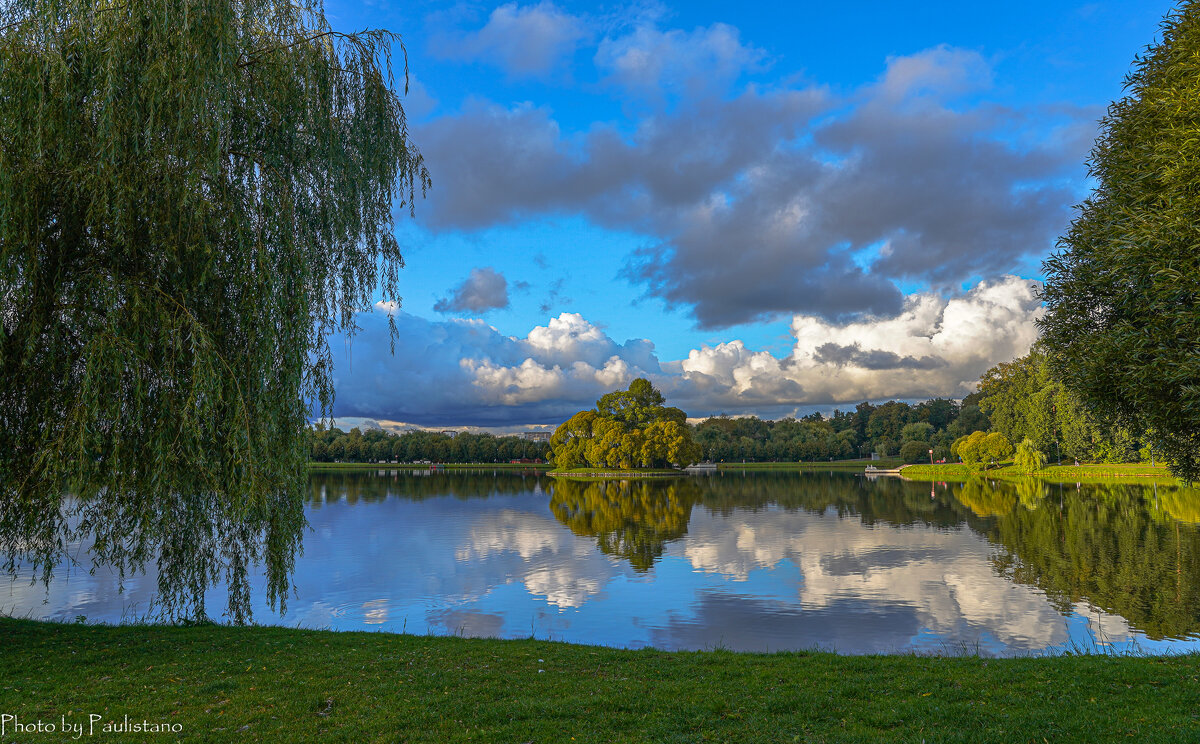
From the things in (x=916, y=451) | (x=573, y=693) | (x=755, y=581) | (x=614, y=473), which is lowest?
(x=614, y=473)

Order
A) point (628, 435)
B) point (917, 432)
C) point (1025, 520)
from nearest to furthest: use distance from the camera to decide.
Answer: point (1025, 520) → point (628, 435) → point (917, 432)

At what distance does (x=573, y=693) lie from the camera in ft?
26.8

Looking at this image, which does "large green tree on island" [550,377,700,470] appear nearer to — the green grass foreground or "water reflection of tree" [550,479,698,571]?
"water reflection of tree" [550,479,698,571]

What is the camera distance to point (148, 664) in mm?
9133

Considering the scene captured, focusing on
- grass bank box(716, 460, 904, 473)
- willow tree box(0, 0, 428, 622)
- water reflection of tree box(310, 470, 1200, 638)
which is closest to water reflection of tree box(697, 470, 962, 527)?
water reflection of tree box(310, 470, 1200, 638)

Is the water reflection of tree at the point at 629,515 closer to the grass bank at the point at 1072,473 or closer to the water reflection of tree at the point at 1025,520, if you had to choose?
the water reflection of tree at the point at 1025,520

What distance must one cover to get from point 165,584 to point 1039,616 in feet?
62.1

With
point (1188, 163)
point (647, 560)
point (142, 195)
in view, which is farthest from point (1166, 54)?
point (647, 560)

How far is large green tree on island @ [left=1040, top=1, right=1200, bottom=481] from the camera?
8.57m

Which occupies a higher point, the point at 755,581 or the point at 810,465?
the point at 755,581

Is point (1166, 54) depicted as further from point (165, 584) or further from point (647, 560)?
point (647, 560)

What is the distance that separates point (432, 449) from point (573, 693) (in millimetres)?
136619

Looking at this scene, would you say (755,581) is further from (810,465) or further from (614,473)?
(810,465)

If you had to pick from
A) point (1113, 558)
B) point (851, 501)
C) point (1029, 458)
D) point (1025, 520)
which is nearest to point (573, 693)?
point (1113, 558)
